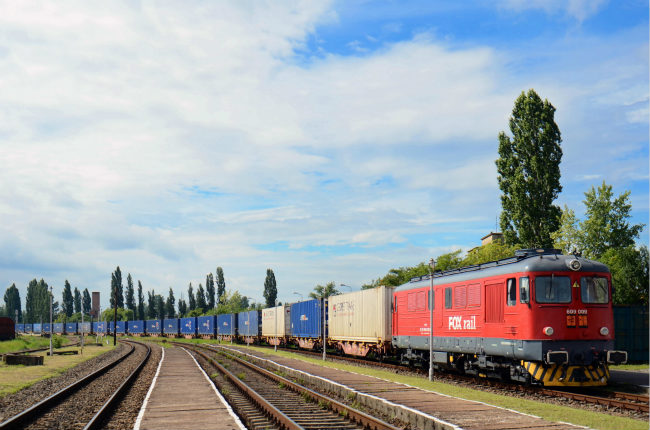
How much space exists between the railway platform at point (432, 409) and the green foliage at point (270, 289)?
11258 cm

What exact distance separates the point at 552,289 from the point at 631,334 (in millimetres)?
17107

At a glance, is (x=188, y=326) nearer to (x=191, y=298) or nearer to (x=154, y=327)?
(x=154, y=327)

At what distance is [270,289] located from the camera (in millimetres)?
133000

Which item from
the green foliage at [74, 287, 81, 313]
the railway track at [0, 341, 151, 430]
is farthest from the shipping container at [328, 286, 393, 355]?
the green foliage at [74, 287, 81, 313]

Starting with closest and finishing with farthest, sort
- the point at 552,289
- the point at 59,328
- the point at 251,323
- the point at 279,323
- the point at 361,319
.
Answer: the point at 552,289 → the point at 361,319 → the point at 279,323 → the point at 251,323 → the point at 59,328

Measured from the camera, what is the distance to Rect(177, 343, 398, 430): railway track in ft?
46.9

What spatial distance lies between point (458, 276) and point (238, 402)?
33.3ft

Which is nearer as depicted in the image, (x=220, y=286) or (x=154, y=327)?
(x=154, y=327)

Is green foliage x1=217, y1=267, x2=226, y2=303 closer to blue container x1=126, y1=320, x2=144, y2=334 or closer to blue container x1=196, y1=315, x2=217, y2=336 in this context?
blue container x1=126, y1=320, x2=144, y2=334

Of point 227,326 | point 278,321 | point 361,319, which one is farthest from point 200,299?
point 361,319

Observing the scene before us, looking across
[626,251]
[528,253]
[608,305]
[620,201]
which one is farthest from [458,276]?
[620,201]

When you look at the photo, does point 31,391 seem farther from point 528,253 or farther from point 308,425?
point 528,253

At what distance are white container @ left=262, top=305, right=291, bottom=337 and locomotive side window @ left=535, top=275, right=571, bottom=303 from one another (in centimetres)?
3569

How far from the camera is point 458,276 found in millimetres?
24219
